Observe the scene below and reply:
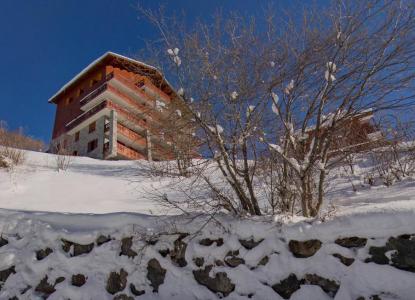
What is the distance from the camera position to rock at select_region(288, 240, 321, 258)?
366cm

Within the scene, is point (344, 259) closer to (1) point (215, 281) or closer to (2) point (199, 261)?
(1) point (215, 281)

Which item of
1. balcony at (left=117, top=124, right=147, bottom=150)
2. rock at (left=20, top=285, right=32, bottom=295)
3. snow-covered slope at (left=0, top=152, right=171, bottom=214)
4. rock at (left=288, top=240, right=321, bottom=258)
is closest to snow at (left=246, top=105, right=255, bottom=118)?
rock at (left=288, top=240, right=321, bottom=258)

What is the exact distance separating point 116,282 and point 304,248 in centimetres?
258

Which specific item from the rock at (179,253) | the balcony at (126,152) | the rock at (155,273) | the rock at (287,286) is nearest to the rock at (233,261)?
the rock at (287,286)

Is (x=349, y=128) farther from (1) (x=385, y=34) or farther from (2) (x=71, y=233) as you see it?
(2) (x=71, y=233)

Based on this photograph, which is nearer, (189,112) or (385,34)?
(385,34)

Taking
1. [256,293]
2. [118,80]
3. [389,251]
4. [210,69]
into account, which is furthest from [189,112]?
[118,80]

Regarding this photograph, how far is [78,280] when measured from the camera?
15.2 feet

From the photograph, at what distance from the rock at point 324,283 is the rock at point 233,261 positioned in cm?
81

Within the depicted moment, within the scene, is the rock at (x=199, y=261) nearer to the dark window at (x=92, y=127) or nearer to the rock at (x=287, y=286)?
the rock at (x=287, y=286)

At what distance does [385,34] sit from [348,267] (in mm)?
2862

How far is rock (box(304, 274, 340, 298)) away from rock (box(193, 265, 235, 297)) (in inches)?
35.9

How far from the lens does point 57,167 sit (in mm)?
12195

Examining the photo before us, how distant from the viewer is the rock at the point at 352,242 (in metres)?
3.47
